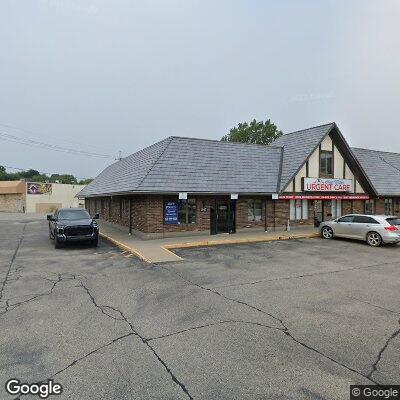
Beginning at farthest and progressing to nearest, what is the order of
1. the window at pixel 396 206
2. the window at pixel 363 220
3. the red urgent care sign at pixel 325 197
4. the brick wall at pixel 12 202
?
the brick wall at pixel 12 202, the window at pixel 396 206, the red urgent care sign at pixel 325 197, the window at pixel 363 220

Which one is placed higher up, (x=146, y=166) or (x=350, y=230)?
(x=146, y=166)

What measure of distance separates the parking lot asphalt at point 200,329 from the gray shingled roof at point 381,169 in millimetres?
17202

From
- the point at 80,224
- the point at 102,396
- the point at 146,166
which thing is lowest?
the point at 102,396

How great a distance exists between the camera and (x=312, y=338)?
539cm

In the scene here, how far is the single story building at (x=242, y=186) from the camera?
18000 millimetres

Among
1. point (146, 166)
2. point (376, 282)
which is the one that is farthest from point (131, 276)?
point (146, 166)

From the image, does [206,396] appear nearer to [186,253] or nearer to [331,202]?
[186,253]

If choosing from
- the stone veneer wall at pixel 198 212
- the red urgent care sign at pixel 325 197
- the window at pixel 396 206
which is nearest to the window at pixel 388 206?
the window at pixel 396 206

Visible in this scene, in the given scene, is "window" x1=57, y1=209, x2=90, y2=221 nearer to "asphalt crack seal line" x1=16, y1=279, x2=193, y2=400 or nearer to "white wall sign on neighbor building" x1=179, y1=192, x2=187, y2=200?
"white wall sign on neighbor building" x1=179, y1=192, x2=187, y2=200

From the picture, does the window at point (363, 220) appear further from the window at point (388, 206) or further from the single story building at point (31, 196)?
the single story building at point (31, 196)

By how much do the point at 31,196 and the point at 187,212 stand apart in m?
44.4

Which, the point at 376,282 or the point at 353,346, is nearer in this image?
the point at 353,346

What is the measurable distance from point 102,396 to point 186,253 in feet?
32.8

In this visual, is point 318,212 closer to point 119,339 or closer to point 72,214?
point 72,214
